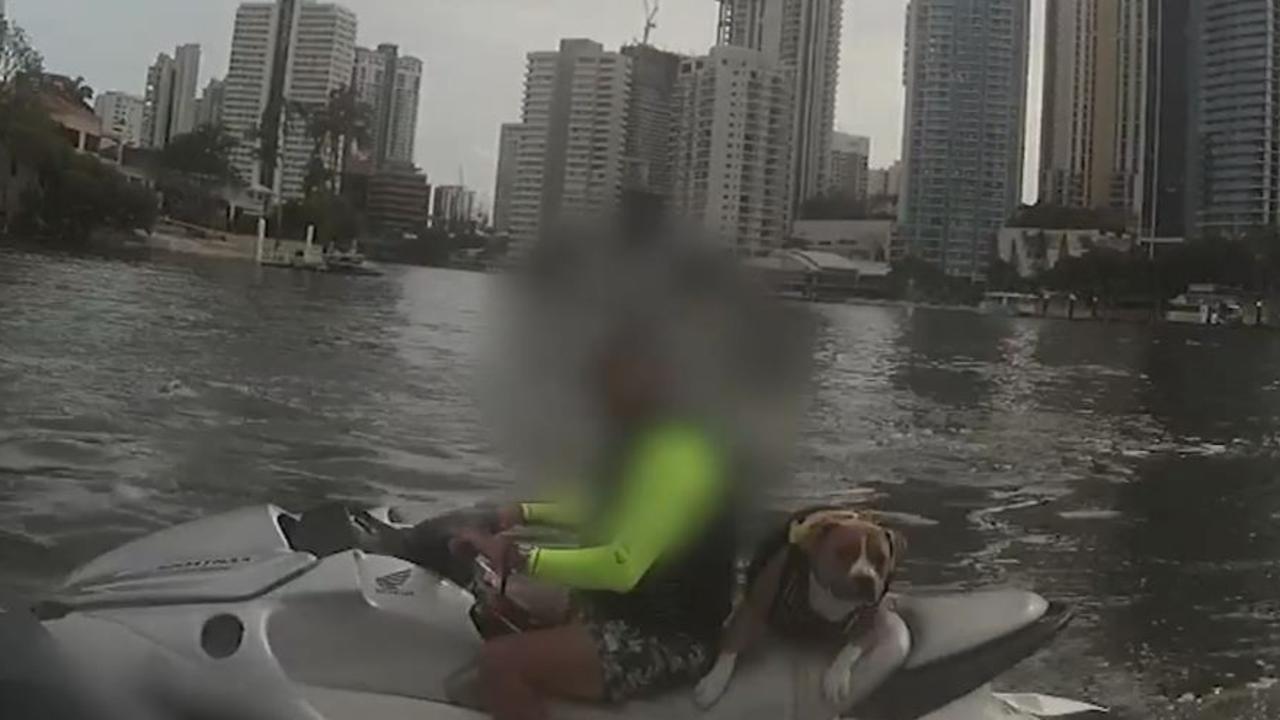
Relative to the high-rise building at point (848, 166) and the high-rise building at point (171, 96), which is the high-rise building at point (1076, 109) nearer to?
the high-rise building at point (848, 166)

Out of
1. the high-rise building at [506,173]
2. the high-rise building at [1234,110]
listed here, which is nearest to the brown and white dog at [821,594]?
the high-rise building at [506,173]

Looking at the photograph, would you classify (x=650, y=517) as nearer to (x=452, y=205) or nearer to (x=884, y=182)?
(x=452, y=205)

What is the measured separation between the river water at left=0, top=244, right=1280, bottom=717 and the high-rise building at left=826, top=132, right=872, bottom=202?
169 millimetres

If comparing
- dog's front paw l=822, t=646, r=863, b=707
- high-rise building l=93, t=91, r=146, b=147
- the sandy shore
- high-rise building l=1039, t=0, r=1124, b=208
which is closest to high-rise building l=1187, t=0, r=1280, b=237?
high-rise building l=1039, t=0, r=1124, b=208

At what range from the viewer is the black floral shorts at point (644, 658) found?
39.4 inches

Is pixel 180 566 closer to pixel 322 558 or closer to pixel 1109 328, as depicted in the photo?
pixel 322 558

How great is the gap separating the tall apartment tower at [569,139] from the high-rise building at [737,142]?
0.26ft

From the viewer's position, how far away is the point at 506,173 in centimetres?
134

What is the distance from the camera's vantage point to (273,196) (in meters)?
1.57

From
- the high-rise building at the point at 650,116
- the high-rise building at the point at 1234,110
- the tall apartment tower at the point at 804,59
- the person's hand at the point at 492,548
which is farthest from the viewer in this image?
the high-rise building at the point at 1234,110

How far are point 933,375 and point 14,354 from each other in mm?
1224

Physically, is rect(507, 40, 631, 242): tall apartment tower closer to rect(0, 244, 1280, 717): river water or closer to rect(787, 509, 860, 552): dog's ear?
rect(0, 244, 1280, 717): river water

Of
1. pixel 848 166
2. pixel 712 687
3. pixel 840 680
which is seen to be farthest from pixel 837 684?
pixel 848 166

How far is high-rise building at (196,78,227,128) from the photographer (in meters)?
1.53
